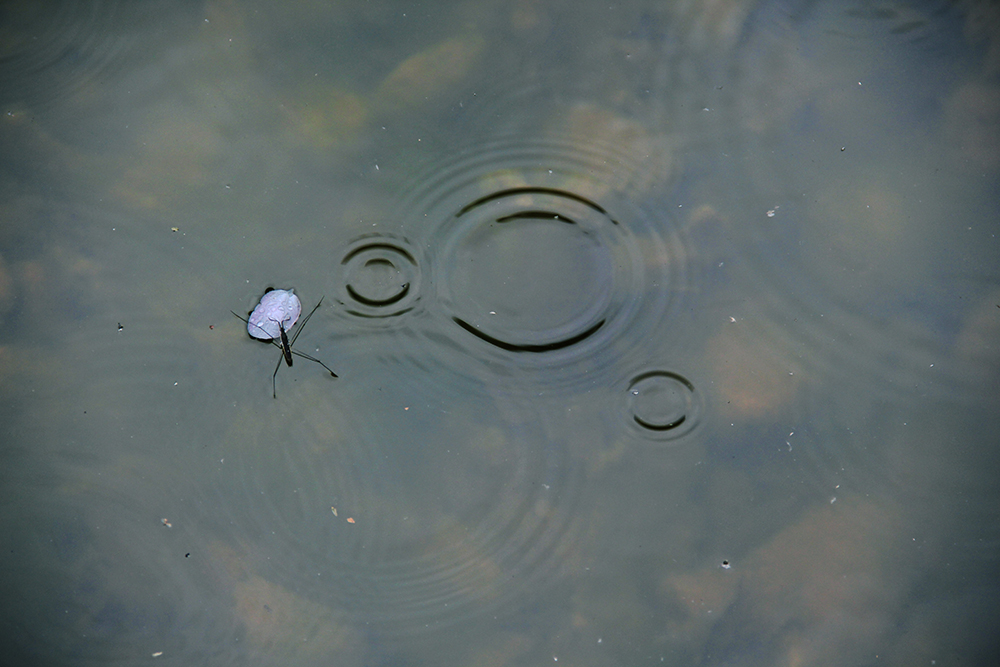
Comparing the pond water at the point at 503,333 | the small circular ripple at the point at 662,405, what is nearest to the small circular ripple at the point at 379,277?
the pond water at the point at 503,333

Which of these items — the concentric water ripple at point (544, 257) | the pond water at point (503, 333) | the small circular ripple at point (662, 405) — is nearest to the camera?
the pond water at point (503, 333)

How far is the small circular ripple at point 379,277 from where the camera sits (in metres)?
2.80

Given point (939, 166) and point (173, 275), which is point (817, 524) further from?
point (173, 275)

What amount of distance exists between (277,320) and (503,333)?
0.77 m

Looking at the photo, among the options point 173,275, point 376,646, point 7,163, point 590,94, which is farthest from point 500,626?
point 7,163

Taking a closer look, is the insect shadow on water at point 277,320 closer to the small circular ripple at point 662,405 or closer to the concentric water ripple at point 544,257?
the concentric water ripple at point 544,257

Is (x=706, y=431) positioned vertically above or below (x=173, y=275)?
below

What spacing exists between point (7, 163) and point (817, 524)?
3.10m

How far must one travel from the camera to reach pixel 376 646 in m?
2.50

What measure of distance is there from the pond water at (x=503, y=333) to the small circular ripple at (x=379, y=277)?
0.5 inches

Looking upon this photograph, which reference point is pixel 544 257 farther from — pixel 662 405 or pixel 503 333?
pixel 662 405

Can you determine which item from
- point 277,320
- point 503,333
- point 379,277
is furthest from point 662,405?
point 277,320

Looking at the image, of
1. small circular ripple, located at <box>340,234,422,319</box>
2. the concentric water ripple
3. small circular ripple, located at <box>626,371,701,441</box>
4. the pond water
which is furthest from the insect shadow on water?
small circular ripple, located at <box>626,371,701,441</box>

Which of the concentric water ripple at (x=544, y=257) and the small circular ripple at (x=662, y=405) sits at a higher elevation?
the concentric water ripple at (x=544, y=257)
